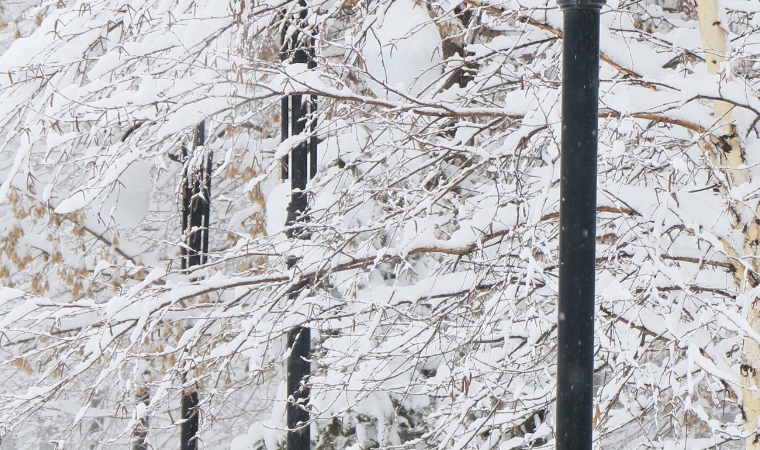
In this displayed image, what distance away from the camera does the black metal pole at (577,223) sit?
2.11 m

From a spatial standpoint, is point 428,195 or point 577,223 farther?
point 428,195

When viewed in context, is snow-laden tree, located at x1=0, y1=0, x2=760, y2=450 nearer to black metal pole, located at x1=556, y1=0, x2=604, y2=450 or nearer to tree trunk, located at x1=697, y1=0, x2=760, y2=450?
tree trunk, located at x1=697, y1=0, x2=760, y2=450

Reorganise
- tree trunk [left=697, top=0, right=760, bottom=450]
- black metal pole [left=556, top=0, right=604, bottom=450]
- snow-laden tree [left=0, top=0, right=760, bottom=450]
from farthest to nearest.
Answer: tree trunk [left=697, top=0, right=760, bottom=450] < snow-laden tree [left=0, top=0, right=760, bottom=450] < black metal pole [left=556, top=0, right=604, bottom=450]

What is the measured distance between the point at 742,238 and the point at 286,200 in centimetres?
281

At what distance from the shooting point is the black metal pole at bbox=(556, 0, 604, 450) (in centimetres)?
211

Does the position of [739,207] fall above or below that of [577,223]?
above

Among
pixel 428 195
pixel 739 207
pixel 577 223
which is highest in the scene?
pixel 428 195

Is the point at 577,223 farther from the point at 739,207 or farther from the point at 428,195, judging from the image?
the point at 739,207

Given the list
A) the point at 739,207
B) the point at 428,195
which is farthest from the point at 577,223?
the point at 739,207

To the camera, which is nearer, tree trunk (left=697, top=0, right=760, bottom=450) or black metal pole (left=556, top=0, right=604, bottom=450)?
black metal pole (left=556, top=0, right=604, bottom=450)

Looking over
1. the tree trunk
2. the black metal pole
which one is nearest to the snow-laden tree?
the tree trunk

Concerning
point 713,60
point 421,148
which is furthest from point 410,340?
point 713,60

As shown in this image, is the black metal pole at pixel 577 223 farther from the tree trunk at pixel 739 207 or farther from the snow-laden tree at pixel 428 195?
the tree trunk at pixel 739 207

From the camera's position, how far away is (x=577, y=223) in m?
2.12
